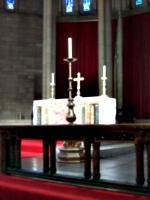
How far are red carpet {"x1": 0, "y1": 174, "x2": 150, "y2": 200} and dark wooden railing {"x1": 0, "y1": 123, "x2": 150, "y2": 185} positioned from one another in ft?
0.44

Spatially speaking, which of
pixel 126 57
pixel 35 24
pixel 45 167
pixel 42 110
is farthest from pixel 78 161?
pixel 35 24

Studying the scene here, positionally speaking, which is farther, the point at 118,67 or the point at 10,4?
the point at 10,4

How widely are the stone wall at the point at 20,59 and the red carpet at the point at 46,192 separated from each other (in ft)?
28.0

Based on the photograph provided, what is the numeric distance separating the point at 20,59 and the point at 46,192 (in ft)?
31.4

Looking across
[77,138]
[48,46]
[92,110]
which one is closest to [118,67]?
[48,46]

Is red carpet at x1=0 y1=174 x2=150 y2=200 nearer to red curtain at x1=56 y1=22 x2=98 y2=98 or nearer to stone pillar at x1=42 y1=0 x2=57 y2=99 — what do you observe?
stone pillar at x1=42 y1=0 x2=57 y2=99

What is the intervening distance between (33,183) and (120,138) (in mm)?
928

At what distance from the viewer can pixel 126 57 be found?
1147 centimetres

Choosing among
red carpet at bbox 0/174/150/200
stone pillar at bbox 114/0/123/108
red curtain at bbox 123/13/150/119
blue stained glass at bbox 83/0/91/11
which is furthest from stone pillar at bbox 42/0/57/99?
red carpet at bbox 0/174/150/200

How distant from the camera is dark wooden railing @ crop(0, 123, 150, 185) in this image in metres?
2.33

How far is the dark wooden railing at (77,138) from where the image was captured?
233 centimetres

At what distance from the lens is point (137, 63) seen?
36.8ft

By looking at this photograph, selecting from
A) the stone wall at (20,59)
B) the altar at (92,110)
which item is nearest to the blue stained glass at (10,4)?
the stone wall at (20,59)

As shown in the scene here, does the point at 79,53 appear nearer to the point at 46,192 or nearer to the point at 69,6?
the point at 69,6
